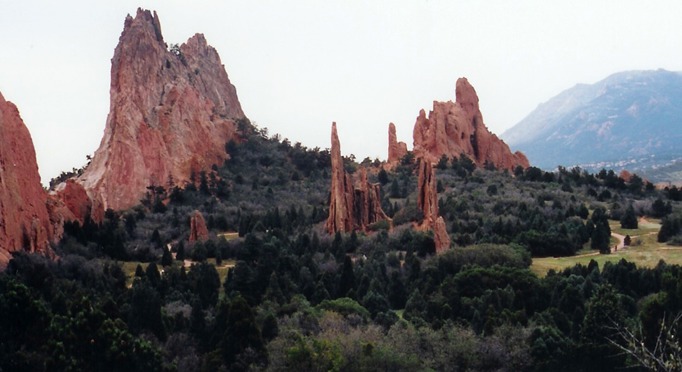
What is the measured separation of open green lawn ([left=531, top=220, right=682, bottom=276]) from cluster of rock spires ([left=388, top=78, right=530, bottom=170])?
116 feet

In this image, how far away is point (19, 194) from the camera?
56.7 metres

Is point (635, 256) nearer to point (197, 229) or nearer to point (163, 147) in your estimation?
point (197, 229)

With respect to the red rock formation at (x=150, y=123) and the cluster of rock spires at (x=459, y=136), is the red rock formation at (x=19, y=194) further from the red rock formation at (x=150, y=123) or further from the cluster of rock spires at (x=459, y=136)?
the cluster of rock spires at (x=459, y=136)

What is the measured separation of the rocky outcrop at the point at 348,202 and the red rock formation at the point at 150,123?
19.3 meters

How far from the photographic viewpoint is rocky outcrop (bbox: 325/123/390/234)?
7400cm

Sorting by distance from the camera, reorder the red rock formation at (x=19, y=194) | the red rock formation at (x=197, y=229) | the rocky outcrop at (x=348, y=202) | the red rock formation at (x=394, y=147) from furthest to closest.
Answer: the red rock formation at (x=394, y=147) → the rocky outcrop at (x=348, y=202) → the red rock formation at (x=197, y=229) → the red rock formation at (x=19, y=194)

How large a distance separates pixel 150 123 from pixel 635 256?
48.9 meters

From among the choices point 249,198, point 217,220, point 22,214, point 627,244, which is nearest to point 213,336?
point 22,214

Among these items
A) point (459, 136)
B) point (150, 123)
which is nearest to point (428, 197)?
point (150, 123)

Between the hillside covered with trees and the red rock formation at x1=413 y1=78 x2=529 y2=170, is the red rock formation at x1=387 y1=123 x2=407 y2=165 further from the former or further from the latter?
the hillside covered with trees

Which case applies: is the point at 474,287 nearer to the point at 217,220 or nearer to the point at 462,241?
the point at 462,241

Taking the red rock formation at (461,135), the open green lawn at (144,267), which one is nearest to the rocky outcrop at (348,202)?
the open green lawn at (144,267)

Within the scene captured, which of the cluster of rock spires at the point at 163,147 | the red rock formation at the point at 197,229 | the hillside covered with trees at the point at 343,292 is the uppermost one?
the cluster of rock spires at the point at 163,147

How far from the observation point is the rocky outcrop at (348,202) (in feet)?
243
